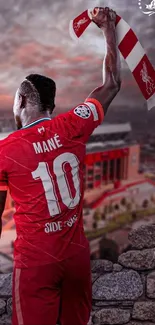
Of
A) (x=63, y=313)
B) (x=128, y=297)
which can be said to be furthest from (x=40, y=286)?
(x=128, y=297)

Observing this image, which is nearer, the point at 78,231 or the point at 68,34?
the point at 78,231

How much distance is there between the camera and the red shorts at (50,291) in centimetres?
171

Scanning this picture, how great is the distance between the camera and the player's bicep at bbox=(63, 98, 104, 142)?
1.82 meters

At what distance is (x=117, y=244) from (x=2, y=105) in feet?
3.33

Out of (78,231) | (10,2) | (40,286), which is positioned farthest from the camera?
(10,2)

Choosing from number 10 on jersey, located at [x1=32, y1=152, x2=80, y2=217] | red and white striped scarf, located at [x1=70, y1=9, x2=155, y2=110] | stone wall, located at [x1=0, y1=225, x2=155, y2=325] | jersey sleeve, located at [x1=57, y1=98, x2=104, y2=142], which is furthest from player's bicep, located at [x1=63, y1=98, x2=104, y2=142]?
stone wall, located at [x1=0, y1=225, x2=155, y2=325]

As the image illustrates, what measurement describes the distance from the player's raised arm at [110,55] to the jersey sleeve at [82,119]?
0.25m

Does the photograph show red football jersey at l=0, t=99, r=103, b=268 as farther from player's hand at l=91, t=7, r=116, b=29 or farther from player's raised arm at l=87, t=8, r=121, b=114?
player's hand at l=91, t=7, r=116, b=29

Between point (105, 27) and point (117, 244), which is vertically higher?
point (105, 27)

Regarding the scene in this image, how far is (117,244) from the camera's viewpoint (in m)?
2.44

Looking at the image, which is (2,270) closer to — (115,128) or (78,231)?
(78,231)

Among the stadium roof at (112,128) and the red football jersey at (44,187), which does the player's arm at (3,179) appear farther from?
the stadium roof at (112,128)

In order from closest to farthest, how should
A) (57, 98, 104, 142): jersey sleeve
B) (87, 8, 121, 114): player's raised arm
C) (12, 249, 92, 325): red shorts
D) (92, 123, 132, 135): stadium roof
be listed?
1. (12, 249, 92, 325): red shorts
2. (57, 98, 104, 142): jersey sleeve
3. (87, 8, 121, 114): player's raised arm
4. (92, 123, 132, 135): stadium roof

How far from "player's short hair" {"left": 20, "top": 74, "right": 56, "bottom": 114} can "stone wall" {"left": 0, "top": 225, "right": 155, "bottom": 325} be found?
96 cm
